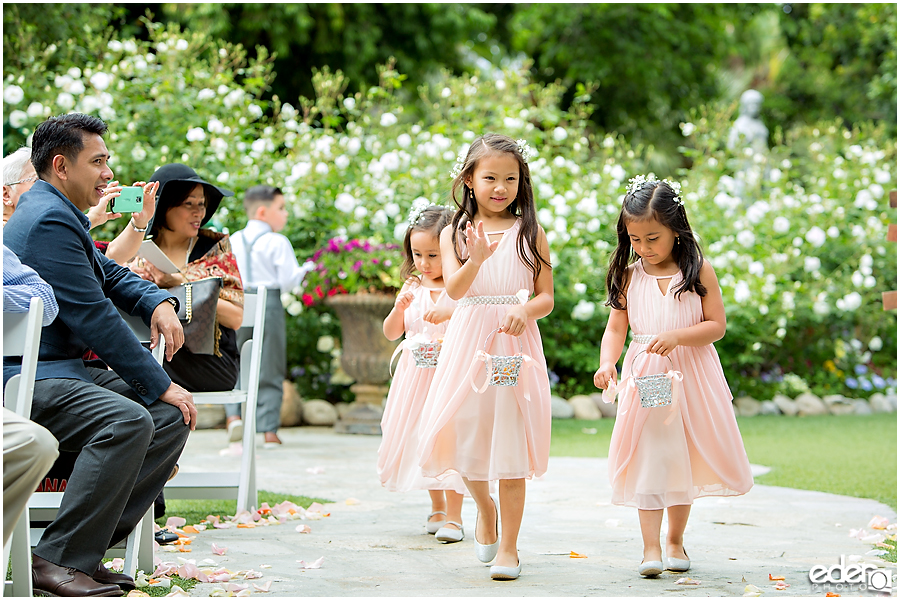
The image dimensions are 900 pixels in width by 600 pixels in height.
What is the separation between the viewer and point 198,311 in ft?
12.1

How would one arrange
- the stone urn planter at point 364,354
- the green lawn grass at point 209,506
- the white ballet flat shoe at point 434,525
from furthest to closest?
the stone urn planter at point 364,354 → the green lawn grass at point 209,506 → the white ballet flat shoe at point 434,525

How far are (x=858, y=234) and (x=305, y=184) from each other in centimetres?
574

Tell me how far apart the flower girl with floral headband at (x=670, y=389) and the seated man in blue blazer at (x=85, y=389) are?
1496 mm

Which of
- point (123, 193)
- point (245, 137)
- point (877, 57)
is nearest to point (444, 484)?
point (123, 193)

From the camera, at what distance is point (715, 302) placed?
3.32 m

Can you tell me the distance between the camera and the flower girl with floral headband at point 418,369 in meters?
3.73

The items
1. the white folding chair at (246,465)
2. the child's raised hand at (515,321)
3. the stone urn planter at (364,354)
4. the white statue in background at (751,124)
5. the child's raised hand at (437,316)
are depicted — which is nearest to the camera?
the child's raised hand at (515,321)

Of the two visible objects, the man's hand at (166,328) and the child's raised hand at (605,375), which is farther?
the child's raised hand at (605,375)

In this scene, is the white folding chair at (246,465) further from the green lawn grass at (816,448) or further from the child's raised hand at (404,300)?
the green lawn grass at (816,448)

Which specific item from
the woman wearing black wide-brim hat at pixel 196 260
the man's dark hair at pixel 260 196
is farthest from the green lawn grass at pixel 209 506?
the man's dark hair at pixel 260 196

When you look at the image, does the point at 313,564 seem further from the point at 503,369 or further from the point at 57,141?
the point at 57,141

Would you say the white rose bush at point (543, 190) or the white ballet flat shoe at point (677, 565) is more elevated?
the white rose bush at point (543, 190)

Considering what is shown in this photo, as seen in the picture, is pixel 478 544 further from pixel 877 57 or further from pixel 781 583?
pixel 877 57

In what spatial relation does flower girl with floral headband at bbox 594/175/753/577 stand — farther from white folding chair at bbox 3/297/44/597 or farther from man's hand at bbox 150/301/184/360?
white folding chair at bbox 3/297/44/597
